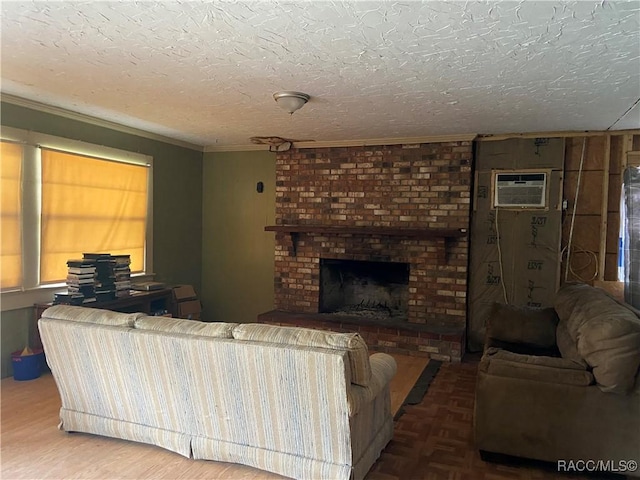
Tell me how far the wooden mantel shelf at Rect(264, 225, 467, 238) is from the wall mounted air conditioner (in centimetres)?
53

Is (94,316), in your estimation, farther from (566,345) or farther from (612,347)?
(566,345)

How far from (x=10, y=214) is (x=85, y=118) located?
1140mm

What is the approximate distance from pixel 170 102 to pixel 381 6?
2216 mm

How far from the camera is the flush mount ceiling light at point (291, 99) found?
328cm

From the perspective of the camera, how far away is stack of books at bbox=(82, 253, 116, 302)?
410 cm

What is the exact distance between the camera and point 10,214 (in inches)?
145

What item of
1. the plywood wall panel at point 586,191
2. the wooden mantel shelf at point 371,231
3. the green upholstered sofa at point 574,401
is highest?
the plywood wall panel at point 586,191

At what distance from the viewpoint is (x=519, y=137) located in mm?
4625

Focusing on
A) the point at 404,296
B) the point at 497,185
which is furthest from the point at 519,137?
the point at 404,296

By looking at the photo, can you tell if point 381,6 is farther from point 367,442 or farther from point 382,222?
point 382,222

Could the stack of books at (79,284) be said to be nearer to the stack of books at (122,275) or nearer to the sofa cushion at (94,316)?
the stack of books at (122,275)

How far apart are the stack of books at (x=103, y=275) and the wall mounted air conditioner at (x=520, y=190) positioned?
380cm

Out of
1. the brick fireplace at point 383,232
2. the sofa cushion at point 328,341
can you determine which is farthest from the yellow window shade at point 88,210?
the sofa cushion at point 328,341

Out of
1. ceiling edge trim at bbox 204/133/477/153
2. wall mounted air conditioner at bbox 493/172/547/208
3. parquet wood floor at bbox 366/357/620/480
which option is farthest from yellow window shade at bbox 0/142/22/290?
wall mounted air conditioner at bbox 493/172/547/208
